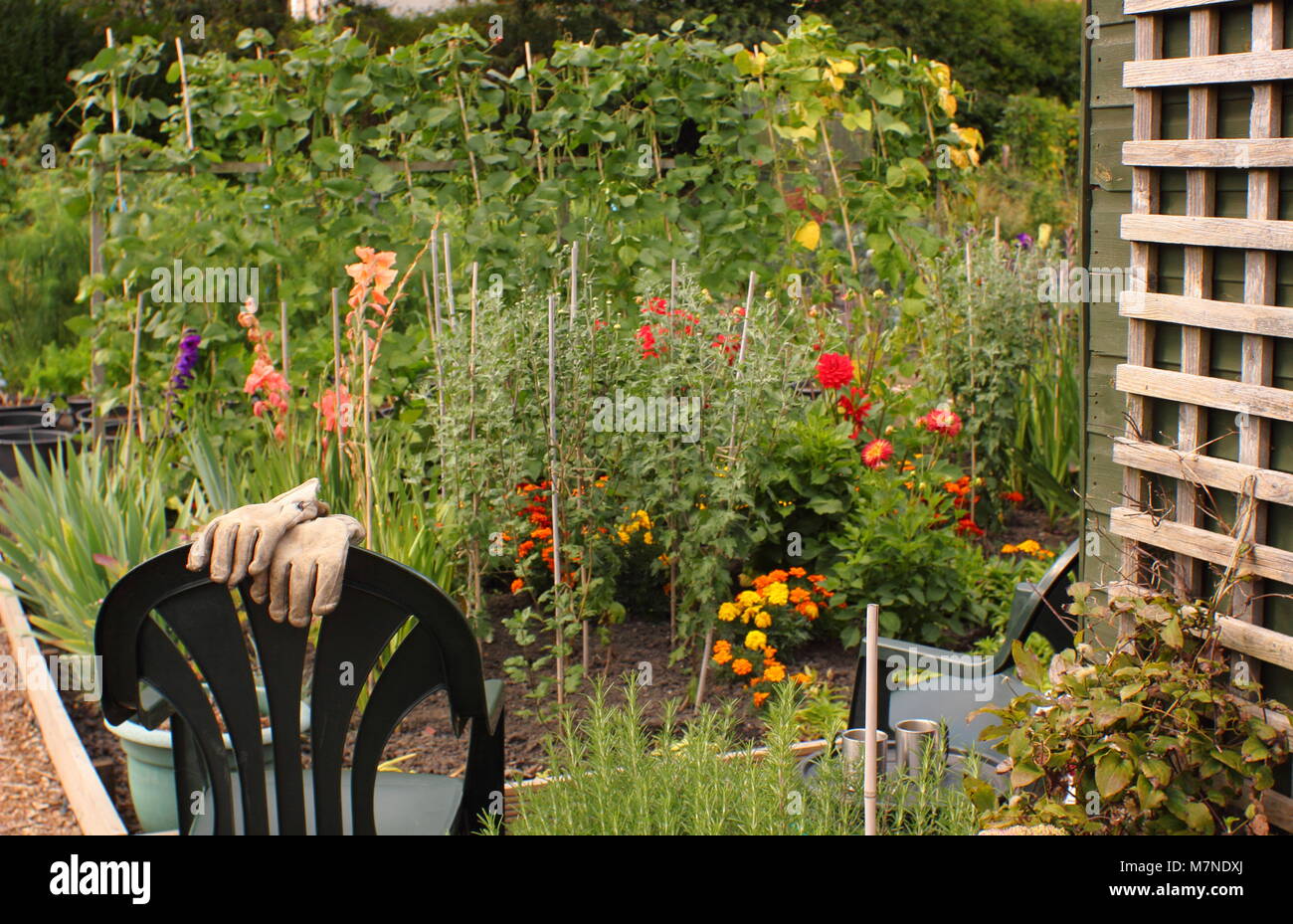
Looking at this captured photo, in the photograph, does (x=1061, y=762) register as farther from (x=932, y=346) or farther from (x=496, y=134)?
(x=496, y=134)

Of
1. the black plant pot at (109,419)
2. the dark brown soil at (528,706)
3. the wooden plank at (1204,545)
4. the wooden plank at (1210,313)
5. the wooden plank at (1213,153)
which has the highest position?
the wooden plank at (1213,153)

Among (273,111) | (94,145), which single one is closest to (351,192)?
(273,111)

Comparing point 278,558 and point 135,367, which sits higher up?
point 135,367

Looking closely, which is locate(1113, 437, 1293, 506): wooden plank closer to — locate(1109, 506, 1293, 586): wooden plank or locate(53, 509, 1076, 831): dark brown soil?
locate(1109, 506, 1293, 586): wooden plank

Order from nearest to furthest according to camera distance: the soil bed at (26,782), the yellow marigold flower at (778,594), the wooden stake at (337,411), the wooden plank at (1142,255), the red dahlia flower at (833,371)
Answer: the wooden plank at (1142,255)
the soil bed at (26,782)
the yellow marigold flower at (778,594)
the wooden stake at (337,411)
the red dahlia flower at (833,371)

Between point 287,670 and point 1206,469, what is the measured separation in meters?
1.67

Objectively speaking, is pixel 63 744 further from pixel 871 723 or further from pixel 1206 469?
pixel 1206 469

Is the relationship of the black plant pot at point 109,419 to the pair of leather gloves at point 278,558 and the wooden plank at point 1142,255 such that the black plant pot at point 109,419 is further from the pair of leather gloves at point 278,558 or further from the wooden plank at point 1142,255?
the wooden plank at point 1142,255

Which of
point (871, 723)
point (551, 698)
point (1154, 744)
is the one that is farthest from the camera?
point (551, 698)

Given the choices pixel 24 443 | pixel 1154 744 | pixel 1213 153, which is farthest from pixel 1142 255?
pixel 24 443

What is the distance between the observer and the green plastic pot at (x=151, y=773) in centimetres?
276

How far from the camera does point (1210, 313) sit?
89.1 inches

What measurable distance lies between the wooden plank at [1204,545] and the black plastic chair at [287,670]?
1345 mm

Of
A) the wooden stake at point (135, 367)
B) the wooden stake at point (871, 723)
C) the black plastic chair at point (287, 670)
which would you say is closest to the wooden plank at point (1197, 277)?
the wooden stake at point (871, 723)
